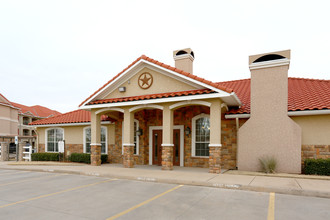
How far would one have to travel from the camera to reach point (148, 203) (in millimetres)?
6078

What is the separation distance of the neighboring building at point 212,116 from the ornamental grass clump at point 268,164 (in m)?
0.30

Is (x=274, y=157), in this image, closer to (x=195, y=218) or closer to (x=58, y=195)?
(x=195, y=218)

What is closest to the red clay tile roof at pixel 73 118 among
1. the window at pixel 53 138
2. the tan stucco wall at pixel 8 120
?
the window at pixel 53 138

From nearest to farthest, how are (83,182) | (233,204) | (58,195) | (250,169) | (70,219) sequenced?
(70,219) → (233,204) → (58,195) → (83,182) → (250,169)

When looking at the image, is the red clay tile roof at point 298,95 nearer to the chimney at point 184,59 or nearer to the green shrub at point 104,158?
the green shrub at point 104,158

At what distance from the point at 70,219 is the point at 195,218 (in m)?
2.76

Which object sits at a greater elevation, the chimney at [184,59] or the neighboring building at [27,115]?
the chimney at [184,59]

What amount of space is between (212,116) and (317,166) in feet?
16.4

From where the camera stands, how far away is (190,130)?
43.2ft

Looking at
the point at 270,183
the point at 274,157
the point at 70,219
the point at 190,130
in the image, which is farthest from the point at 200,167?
the point at 70,219

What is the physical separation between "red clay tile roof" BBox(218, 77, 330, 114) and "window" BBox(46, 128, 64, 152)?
45.0 feet

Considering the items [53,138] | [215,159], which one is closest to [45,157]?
[53,138]

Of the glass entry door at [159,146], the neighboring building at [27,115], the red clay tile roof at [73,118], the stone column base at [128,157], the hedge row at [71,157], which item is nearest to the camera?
the stone column base at [128,157]

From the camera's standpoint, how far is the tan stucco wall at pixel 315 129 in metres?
10.3
